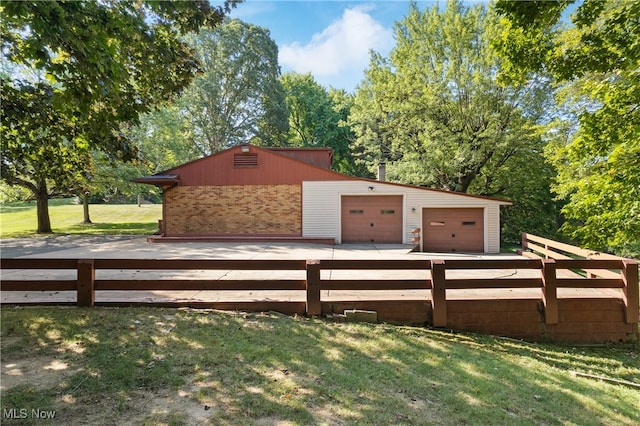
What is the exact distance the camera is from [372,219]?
16.1 metres

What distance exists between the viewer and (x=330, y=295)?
569cm

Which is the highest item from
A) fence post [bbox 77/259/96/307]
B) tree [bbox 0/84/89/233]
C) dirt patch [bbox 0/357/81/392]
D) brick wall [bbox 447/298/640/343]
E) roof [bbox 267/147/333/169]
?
roof [bbox 267/147/333/169]

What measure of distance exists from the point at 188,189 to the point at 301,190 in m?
5.78

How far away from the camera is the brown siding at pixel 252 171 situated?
642 inches

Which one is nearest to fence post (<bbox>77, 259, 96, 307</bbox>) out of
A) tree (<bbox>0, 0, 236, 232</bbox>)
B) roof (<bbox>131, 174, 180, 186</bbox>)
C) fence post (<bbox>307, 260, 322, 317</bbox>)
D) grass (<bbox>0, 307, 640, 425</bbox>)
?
grass (<bbox>0, 307, 640, 425</bbox>)

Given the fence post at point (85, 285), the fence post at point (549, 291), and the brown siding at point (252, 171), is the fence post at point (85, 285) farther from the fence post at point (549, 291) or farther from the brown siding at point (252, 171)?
the brown siding at point (252, 171)

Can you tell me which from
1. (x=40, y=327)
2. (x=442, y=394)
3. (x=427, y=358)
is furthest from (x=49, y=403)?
(x=427, y=358)

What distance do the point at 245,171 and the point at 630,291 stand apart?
47.8 feet

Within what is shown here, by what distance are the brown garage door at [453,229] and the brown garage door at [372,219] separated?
133 centimetres

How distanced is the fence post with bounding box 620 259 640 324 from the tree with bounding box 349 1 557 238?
479 inches

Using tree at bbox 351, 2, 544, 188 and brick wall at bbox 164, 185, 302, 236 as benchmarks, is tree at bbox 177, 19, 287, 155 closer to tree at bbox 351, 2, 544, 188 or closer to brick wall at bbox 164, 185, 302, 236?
tree at bbox 351, 2, 544, 188

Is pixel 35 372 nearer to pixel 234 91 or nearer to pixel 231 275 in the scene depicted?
pixel 231 275

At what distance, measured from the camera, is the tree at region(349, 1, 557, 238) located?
55.1 ft

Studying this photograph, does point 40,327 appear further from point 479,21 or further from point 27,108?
point 479,21
